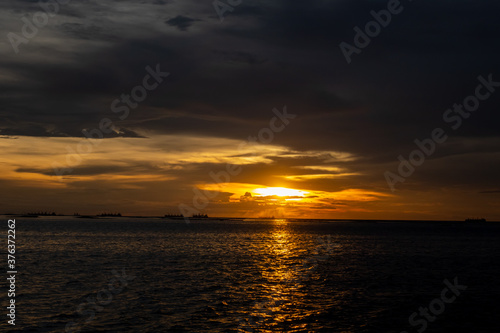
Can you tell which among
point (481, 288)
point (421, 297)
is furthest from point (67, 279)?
point (481, 288)

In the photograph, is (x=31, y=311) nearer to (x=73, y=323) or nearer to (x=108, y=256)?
(x=73, y=323)

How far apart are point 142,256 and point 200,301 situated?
40273 mm
